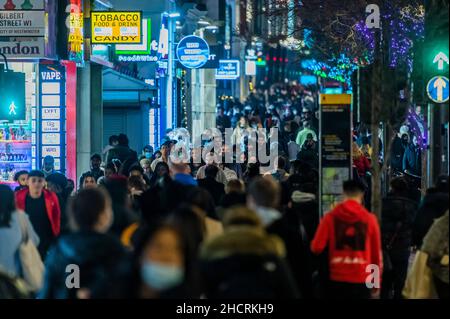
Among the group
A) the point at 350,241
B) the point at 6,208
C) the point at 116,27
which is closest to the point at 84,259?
the point at 6,208

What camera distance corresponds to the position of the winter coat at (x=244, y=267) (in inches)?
327

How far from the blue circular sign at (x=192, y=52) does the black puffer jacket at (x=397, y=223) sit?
24984mm

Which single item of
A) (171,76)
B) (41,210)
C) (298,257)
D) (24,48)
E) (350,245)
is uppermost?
(171,76)

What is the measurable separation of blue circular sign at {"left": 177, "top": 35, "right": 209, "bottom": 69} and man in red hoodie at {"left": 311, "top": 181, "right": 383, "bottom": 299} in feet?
91.1

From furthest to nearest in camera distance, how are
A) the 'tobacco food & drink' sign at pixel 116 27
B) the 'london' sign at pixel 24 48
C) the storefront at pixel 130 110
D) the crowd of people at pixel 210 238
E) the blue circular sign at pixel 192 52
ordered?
the blue circular sign at pixel 192 52, the storefront at pixel 130 110, the 'tobacco food & drink' sign at pixel 116 27, the 'london' sign at pixel 24 48, the crowd of people at pixel 210 238

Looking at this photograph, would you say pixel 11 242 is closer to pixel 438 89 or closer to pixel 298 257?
pixel 298 257

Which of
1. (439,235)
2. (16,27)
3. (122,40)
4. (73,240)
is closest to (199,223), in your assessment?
(73,240)

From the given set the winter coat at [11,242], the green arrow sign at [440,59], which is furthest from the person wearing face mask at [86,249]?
the green arrow sign at [440,59]

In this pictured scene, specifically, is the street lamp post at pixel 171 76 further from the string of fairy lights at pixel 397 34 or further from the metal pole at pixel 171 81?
the string of fairy lights at pixel 397 34

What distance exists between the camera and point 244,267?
833 centimetres

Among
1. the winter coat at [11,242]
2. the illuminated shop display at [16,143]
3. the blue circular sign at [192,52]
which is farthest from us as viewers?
the blue circular sign at [192,52]

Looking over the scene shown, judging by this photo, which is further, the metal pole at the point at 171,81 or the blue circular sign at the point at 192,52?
the metal pole at the point at 171,81

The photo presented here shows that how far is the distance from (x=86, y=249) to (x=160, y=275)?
1.73 metres

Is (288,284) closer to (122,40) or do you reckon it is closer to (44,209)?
(44,209)
